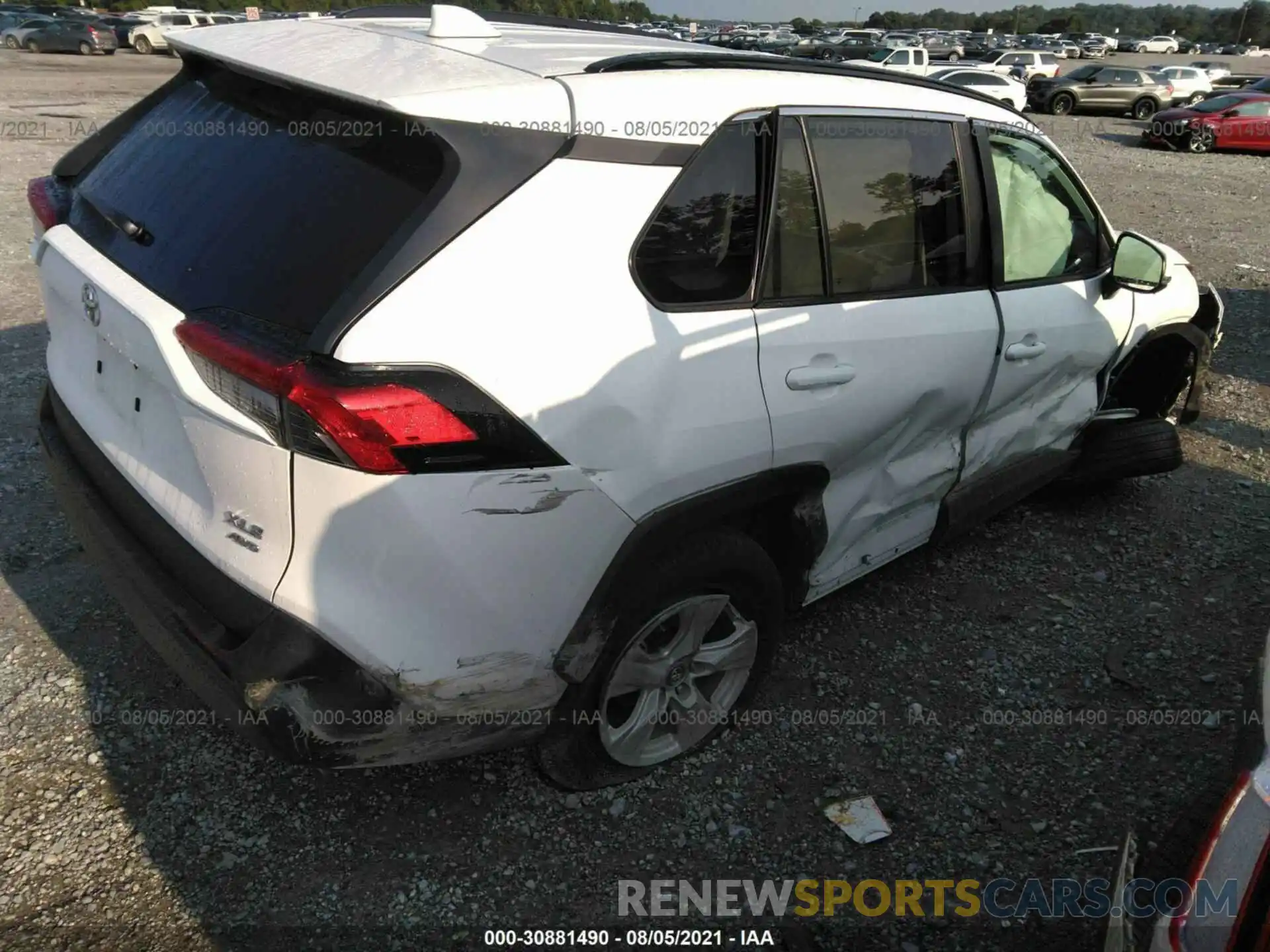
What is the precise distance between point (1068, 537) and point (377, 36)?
3470mm

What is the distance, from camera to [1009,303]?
311cm

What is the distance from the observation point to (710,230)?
227cm

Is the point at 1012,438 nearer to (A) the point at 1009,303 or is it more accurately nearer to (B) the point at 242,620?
(A) the point at 1009,303

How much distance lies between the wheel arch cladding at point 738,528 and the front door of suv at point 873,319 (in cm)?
7

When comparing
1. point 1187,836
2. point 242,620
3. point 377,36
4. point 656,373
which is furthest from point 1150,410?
point 242,620

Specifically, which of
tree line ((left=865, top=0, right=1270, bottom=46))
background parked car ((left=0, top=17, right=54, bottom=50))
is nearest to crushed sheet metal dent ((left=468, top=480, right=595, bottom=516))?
background parked car ((left=0, top=17, right=54, bottom=50))

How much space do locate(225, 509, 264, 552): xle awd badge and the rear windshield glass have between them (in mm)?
438

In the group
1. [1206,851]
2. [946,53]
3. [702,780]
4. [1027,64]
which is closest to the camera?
[1206,851]

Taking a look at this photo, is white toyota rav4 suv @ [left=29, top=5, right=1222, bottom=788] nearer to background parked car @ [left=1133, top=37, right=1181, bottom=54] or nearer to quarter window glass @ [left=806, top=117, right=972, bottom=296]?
quarter window glass @ [left=806, top=117, right=972, bottom=296]

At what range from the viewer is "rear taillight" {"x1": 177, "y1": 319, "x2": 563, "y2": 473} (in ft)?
5.77

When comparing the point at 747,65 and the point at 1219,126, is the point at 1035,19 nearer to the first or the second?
the point at 1219,126

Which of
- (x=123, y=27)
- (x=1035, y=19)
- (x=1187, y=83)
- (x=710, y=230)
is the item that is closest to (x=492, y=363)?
(x=710, y=230)

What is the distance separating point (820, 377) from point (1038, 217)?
151 centimetres

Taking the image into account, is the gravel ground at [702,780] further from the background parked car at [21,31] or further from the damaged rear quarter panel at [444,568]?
the background parked car at [21,31]
